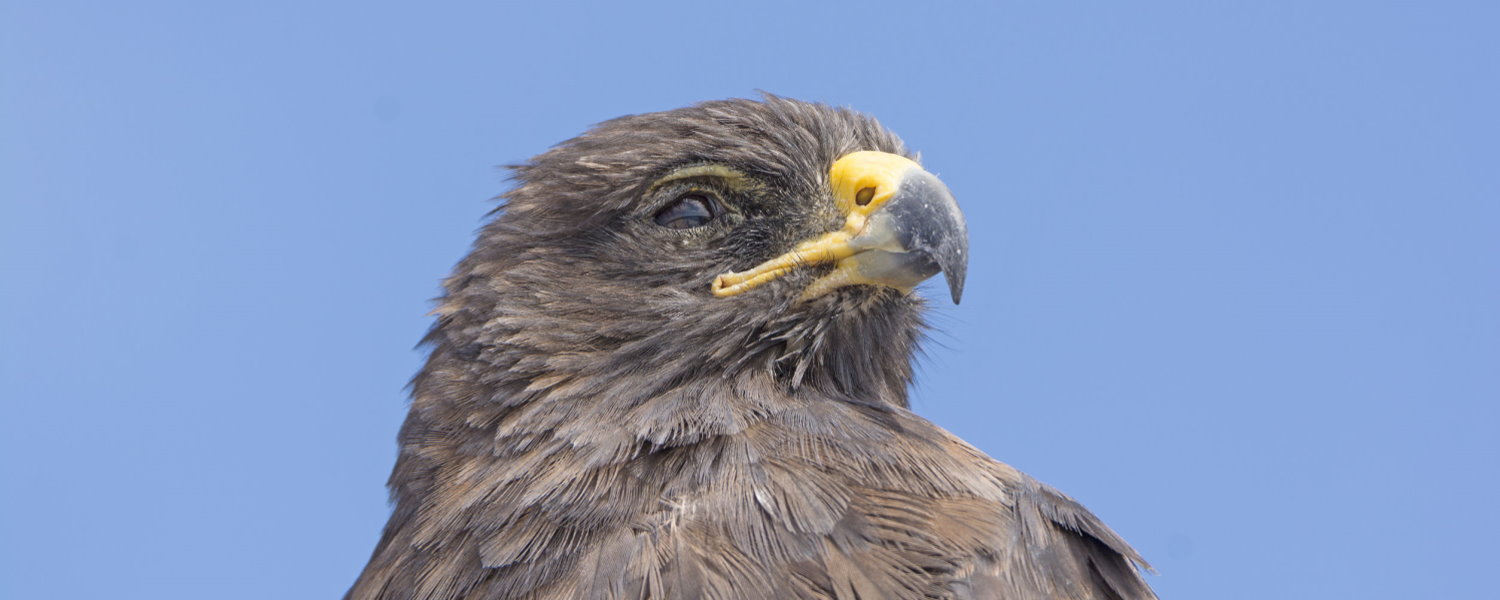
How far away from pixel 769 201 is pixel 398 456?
59.3 inches

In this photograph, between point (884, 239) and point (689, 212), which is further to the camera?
point (689, 212)

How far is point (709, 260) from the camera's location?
504 centimetres

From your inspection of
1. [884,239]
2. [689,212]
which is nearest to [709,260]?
[689,212]

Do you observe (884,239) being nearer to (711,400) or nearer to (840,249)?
(840,249)

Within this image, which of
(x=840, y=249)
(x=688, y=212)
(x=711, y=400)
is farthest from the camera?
(x=688, y=212)

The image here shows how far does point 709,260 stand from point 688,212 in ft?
0.66

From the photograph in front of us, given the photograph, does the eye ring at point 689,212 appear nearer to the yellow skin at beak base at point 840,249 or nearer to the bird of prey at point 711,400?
the bird of prey at point 711,400

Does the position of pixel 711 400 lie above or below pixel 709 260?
below

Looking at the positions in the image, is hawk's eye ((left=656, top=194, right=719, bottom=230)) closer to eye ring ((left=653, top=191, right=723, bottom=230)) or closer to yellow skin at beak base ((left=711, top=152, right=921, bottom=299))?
eye ring ((left=653, top=191, right=723, bottom=230))

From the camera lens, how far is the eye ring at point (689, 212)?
5.12 m

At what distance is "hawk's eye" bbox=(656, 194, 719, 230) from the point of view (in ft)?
16.8

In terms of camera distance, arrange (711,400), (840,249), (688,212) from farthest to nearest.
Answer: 1. (688,212)
2. (840,249)
3. (711,400)

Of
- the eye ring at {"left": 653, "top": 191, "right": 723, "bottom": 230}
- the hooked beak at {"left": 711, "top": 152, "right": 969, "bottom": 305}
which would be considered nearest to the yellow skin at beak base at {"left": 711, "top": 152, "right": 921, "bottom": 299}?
the hooked beak at {"left": 711, "top": 152, "right": 969, "bottom": 305}

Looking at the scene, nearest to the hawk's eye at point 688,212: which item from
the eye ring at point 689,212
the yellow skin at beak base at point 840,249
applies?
the eye ring at point 689,212
